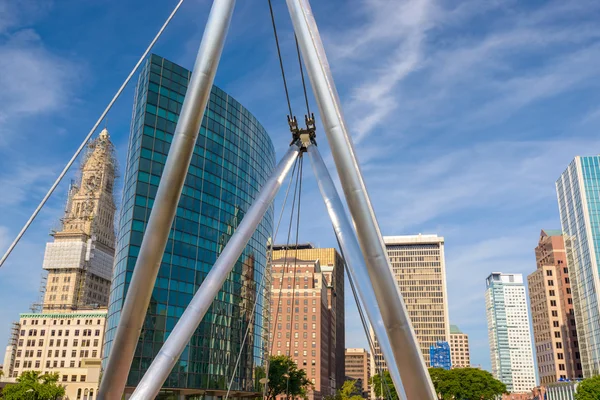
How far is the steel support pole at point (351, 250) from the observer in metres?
20.5

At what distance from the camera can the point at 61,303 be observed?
198 metres

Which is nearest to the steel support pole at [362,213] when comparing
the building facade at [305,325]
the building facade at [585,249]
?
the building facade at [585,249]

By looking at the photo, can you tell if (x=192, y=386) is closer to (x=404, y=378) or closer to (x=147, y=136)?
(x=147, y=136)

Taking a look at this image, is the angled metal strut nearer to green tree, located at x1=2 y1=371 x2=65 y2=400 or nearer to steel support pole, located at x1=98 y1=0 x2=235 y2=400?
steel support pole, located at x1=98 y1=0 x2=235 y2=400

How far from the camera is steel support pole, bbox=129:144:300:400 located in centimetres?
1544

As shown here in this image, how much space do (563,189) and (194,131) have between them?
168893mm

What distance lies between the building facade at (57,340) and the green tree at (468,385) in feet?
348

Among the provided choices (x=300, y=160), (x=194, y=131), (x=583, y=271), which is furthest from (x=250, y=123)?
(x=583, y=271)

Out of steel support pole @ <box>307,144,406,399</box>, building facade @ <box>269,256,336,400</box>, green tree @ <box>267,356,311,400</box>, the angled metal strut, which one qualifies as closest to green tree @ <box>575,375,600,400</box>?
green tree @ <box>267,356,311,400</box>

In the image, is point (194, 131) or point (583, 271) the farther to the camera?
point (583, 271)

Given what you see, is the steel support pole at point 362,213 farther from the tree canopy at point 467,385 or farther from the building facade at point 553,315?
the building facade at point 553,315

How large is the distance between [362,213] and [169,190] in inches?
207

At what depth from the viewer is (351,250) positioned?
892 inches

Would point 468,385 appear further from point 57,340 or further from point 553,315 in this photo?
point 57,340
